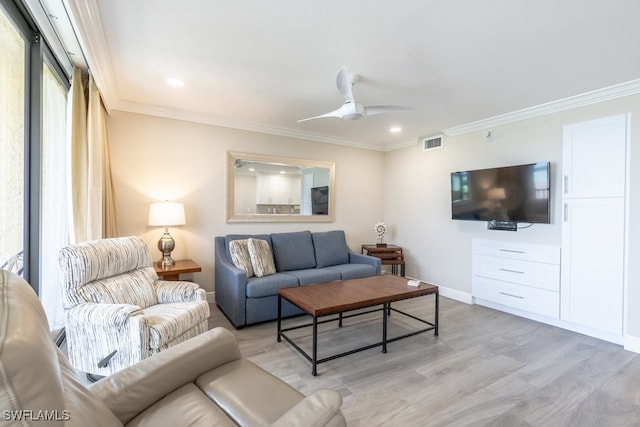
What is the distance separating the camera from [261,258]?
366 centimetres

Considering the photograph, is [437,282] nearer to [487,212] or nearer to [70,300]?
[487,212]

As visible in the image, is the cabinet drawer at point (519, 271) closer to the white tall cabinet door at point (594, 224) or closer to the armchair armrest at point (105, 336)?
the white tall cabinet door at point (594, 224)

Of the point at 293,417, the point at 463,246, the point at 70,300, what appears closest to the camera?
the point at 293,417

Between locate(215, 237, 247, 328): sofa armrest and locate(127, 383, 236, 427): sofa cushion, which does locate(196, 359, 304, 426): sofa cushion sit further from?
locate(215, 237, 247, 328): sofa armrest

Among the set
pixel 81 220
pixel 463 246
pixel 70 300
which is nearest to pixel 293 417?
pixel 70 300

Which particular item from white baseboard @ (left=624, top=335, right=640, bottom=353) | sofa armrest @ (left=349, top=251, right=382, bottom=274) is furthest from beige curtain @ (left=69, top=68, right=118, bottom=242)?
white baseboard @ (left=624, top=335, right=640, bottom=353)

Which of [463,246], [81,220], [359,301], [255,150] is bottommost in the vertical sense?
[359,301]

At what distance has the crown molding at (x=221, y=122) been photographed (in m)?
3.60

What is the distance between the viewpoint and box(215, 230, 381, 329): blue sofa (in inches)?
129

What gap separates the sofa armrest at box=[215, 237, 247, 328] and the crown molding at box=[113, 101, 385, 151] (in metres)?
1.57

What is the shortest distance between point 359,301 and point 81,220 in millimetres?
2526

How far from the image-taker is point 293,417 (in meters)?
0.95

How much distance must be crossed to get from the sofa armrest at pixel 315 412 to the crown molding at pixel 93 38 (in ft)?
7.73

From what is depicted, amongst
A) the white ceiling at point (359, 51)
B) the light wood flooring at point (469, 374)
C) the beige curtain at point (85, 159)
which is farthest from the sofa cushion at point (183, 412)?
the white ceiling at point (359, 51)
